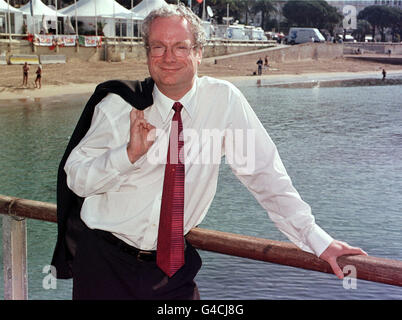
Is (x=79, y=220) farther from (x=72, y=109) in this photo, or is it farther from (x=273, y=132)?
(x=72, y=109)

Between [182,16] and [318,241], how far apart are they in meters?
0.92

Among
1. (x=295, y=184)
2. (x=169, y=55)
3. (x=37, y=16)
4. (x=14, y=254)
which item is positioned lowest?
(x=295, y=184)

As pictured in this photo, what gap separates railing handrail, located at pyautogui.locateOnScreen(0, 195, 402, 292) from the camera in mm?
1841

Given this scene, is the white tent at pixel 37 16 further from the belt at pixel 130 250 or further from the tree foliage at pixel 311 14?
the tree foliage at pixel 311 14

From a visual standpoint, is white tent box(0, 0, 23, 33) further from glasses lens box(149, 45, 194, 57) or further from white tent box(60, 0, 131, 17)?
glasses lens box(149, 45, 194, 57)

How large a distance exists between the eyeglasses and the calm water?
3.37m

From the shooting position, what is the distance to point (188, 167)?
2.12 metres

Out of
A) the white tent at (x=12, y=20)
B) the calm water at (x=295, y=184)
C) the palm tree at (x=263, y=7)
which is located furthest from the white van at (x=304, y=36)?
the calm water at (x=295, y=184)

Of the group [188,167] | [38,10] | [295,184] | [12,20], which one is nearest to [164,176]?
[188,167]

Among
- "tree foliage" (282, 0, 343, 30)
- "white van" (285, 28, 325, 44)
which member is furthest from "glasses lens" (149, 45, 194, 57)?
"tree foliage" (282, 0, 343, 30)

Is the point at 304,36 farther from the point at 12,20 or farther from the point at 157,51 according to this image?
the point at 157,51

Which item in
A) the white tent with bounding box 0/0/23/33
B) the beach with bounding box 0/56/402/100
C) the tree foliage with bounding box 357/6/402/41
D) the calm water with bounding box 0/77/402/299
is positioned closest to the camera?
the calm water with bounding box 0/77/402/299

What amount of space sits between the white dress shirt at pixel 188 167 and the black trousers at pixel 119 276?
0.06m

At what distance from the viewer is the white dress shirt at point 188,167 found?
2.08m
